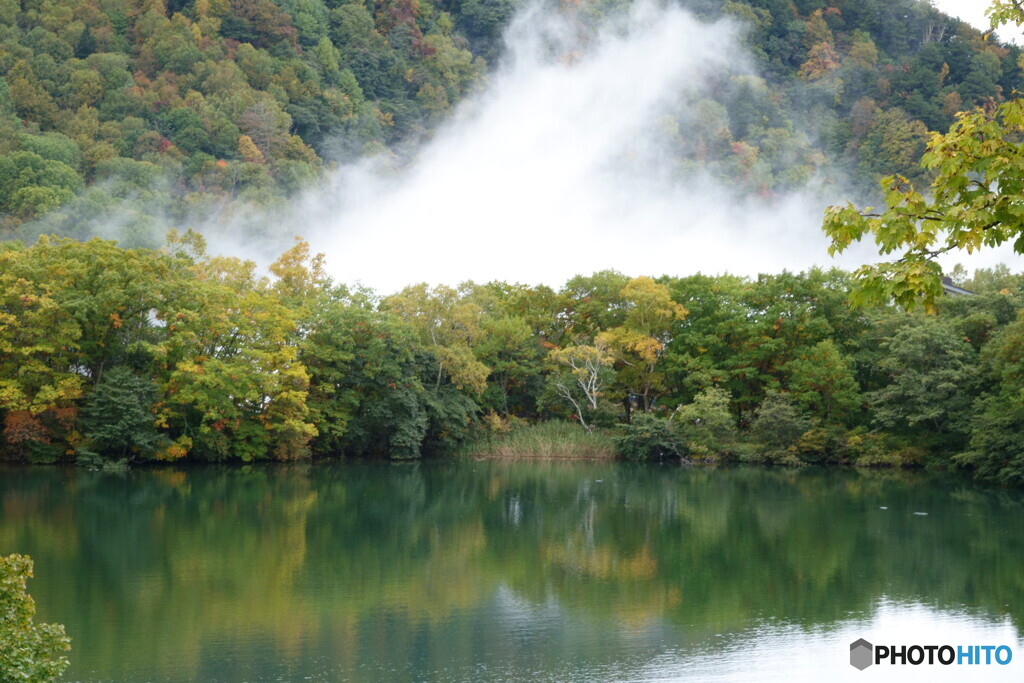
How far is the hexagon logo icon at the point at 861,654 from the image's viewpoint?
36.6ft

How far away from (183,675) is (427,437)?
25.7 metres

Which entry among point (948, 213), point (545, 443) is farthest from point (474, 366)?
point (948, 213)

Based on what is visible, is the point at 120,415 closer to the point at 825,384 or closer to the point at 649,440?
the point at 649,440

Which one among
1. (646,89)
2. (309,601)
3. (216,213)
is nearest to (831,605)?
(309,601)

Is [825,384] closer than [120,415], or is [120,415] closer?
[120,415]

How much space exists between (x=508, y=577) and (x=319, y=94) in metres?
58.4

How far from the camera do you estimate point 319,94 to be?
68875 mm

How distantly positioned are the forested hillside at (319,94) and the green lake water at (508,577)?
31.4 metres

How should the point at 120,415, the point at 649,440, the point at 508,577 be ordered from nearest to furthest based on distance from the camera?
the point at 508,577, the point at 120,415, the point at 649,440

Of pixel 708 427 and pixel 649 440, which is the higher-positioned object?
pixel 708 427

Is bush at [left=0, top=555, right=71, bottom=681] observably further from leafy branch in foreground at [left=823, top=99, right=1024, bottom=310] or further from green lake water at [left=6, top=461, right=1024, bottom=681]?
leafy branch in foreground at [left=823, top=99, right=1024, bottom=310]

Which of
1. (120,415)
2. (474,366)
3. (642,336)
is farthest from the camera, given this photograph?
(642,336)

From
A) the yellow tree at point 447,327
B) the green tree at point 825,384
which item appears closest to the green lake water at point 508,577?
the green tree at point 825,384

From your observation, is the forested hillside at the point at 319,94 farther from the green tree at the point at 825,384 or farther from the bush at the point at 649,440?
the green tree at the point at 825,384
